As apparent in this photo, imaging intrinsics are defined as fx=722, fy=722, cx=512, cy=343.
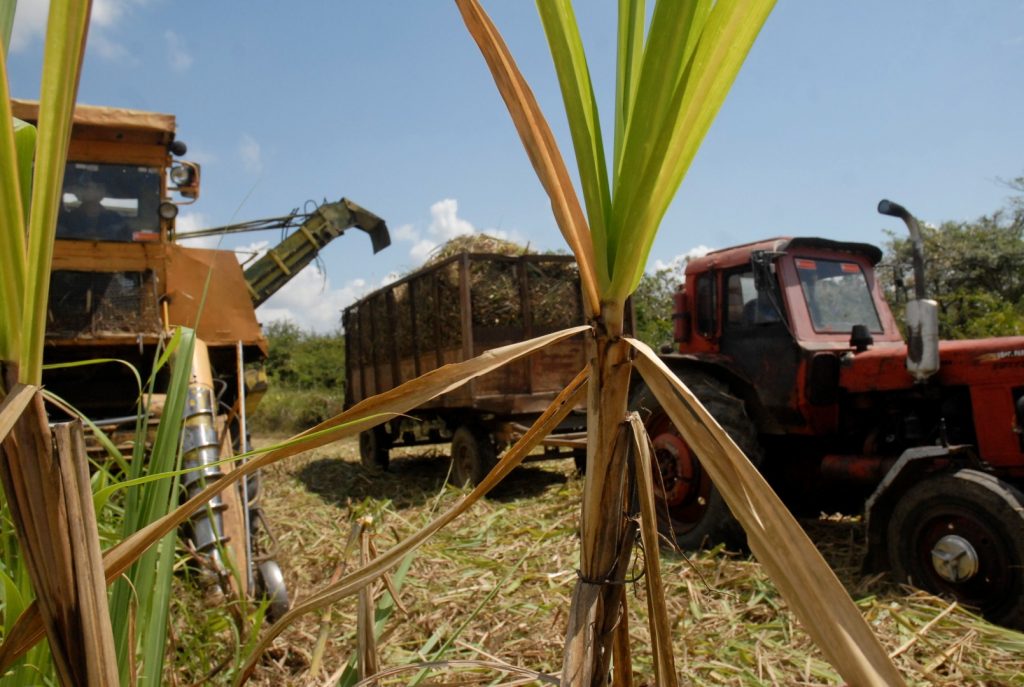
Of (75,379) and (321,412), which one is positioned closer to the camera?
(75,379)

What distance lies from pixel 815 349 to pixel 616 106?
4402 mm

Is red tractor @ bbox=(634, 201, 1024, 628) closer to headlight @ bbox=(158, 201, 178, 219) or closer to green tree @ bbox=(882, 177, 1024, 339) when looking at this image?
headlight @ bbox=(158, 201, 178, 219)

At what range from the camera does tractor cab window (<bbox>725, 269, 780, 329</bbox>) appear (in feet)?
16.8

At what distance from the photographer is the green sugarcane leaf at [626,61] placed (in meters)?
0.77

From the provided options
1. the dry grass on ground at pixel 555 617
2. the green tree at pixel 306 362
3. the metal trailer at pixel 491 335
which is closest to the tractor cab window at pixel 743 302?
the dry grass on ground at pixel 555 617

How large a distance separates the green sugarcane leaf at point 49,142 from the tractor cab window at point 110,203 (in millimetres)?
5799

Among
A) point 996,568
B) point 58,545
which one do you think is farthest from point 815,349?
point 58,545

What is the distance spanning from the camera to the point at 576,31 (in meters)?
0.75

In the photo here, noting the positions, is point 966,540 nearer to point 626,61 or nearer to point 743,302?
point 743,302

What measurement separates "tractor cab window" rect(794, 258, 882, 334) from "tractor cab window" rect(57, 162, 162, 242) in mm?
5065

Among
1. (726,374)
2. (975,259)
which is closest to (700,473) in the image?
(726,374)

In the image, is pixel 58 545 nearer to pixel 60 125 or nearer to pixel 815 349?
pixel 60 125

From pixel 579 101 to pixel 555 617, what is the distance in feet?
4.05

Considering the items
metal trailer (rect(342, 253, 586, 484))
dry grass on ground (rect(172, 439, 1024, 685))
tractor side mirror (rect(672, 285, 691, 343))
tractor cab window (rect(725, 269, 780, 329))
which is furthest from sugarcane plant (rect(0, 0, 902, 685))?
metal trailer (rect(342, 253, 586, 484))
